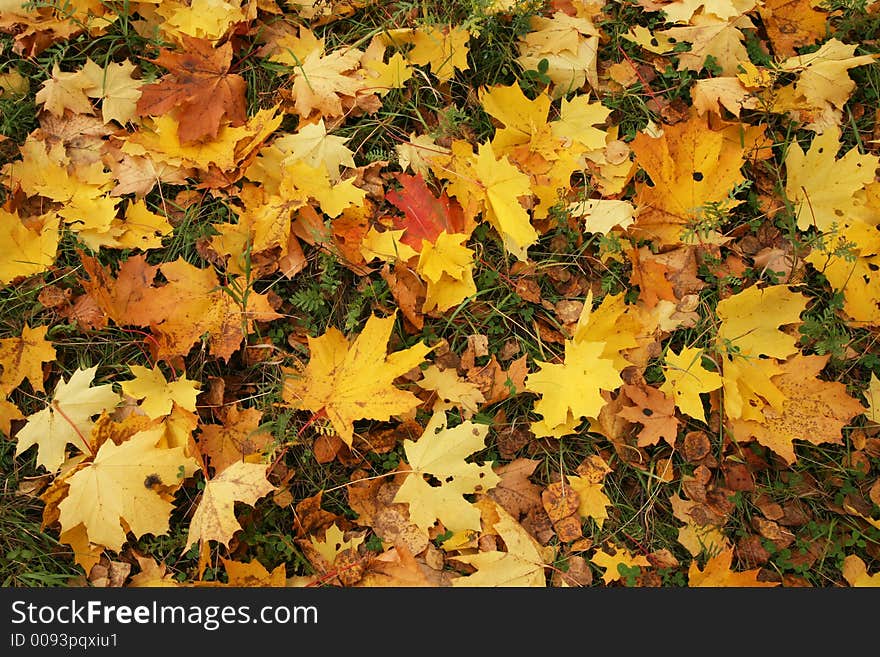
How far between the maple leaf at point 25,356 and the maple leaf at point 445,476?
3.72ft

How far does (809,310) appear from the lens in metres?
2.25

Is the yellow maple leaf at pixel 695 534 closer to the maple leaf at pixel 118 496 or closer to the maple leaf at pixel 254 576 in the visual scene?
the maple leaf at pixel 254 576

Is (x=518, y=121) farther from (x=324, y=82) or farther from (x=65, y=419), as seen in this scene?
(x=65, y=419)

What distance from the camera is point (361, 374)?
6.49 feet

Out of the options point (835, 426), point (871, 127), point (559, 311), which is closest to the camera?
point (835, 426)

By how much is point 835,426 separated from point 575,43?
1.47 meters

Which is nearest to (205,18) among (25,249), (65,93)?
(65,93)

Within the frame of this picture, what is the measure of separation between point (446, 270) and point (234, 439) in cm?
81

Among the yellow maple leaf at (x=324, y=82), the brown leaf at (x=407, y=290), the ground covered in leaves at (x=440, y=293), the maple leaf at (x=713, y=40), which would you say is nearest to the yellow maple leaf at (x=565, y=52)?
the ground covered in leaves at (x=440, y=293)

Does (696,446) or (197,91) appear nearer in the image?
(696,446)

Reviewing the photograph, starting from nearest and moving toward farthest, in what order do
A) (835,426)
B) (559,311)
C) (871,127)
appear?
(835,426), (559,311), (871,127)

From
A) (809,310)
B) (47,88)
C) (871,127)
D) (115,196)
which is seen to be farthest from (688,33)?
(47,88)

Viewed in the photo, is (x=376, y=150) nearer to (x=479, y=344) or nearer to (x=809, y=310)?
(x=479, y=344)

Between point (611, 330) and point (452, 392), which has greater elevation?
point (611, 330)
